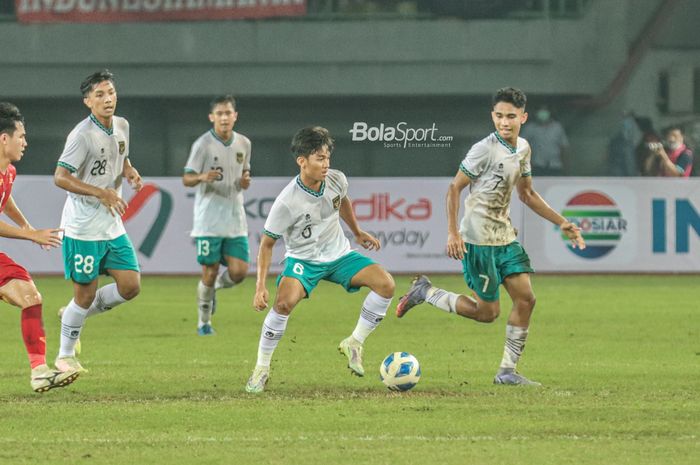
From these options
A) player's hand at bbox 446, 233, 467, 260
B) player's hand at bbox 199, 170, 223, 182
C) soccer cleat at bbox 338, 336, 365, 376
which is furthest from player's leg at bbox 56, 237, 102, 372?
player's hand at bbox 199, 170, 223, 182

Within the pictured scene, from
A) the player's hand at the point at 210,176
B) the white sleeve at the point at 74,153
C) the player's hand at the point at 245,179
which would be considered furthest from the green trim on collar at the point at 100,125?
the player's hand at the point at 245,179

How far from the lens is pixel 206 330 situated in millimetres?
13562

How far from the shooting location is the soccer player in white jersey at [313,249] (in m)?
9.39

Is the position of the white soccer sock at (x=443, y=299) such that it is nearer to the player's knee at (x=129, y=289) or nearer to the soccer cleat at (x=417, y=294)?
the soccer cleat at (x=417, y=294)

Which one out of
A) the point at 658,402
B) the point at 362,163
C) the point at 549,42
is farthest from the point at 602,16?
the point at 658,402

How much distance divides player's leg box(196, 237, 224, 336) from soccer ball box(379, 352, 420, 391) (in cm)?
452

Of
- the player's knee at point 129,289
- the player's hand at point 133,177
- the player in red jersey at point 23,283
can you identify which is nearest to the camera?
the player in red jersey at point 23,283

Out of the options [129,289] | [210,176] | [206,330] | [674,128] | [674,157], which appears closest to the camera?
[129,289]

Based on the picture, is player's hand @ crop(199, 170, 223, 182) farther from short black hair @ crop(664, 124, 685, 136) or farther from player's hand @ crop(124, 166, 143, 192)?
short black hair @ crop(664, 124, 685, 136)

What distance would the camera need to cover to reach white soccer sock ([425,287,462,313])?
10516 millimetres

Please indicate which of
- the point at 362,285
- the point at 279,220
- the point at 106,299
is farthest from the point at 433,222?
the point at 279,220

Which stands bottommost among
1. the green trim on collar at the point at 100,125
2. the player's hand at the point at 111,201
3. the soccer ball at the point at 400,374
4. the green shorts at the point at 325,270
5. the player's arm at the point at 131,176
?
the soccer ball at the point at 400,374

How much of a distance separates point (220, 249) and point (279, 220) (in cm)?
469

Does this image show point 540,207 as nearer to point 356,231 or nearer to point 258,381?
point 356,231
